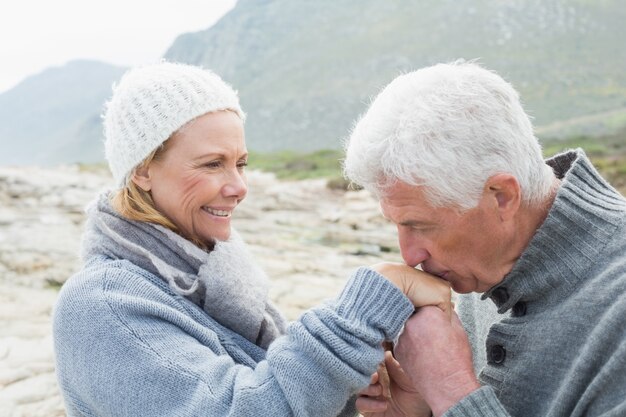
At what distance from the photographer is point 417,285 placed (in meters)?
2.10

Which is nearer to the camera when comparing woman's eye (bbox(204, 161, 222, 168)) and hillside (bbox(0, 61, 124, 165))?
woman's eye (bbox(204, 161, 222, 168))

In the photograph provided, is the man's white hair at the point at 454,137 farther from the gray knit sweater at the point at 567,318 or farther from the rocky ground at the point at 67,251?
the rocky ground at the point at 67,251

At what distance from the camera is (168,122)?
7.68 feet

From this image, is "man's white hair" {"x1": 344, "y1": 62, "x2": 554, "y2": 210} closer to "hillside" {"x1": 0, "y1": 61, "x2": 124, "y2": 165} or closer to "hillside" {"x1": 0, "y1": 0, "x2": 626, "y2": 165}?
"hillside" {"x1": 0, "y1": 0, "x2": 626, "y2": 165}

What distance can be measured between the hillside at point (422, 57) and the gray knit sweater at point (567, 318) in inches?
2058

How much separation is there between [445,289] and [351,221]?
1047 centimetres

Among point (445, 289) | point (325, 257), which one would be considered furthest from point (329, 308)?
point (325, 257)

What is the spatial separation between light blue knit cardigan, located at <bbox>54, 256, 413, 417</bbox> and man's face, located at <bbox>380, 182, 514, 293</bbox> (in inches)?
8.2

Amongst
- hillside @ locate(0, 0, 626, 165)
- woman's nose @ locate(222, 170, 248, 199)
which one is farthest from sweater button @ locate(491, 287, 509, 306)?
hillside @ locate(0, 0, 626, 165)

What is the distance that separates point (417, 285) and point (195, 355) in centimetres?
73

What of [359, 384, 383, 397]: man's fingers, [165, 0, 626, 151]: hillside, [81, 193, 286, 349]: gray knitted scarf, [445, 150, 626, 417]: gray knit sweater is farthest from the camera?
[165, 0, 626, 151]: hillside

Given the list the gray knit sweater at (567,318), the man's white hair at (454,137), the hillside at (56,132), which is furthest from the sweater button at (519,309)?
the hillside at (56,132)

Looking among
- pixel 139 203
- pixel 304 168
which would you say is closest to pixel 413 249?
pixel 139 203

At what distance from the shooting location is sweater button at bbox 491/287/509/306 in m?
2.13
